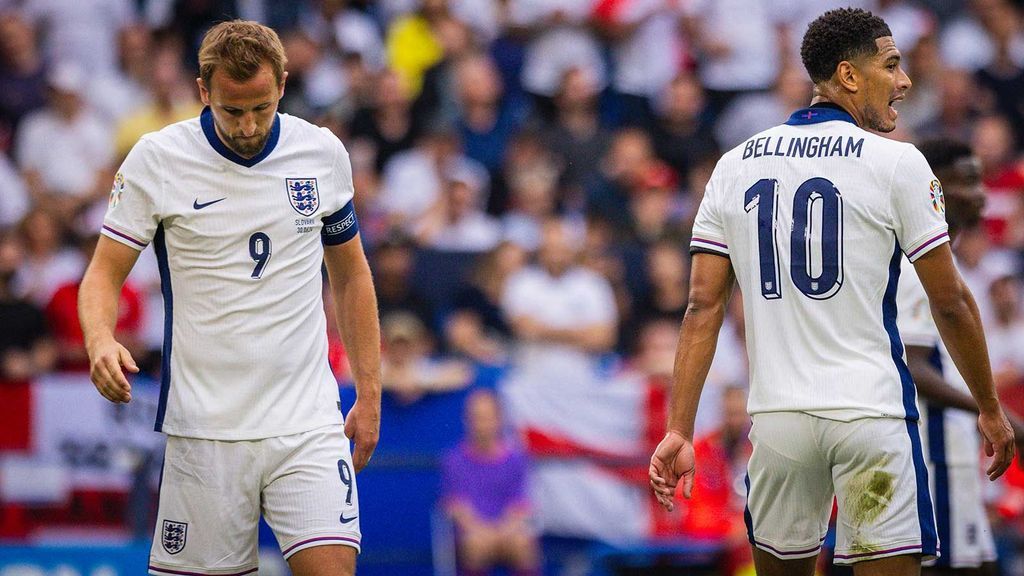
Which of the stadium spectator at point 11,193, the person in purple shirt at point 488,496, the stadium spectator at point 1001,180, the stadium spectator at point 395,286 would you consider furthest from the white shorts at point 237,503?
the stadium spectator at point 1001,180

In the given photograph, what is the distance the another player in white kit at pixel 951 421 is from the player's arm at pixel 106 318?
3543 mm

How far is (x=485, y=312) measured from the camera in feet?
40.1

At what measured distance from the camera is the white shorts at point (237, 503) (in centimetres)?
557

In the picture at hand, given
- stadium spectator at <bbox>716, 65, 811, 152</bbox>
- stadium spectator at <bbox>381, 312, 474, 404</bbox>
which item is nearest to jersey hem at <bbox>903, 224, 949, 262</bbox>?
stadium spectator at <bbox>381, 312, 474, 404</bbox>

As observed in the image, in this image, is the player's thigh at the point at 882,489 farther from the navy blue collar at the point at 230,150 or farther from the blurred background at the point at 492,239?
the blurred background at the point at 492,239

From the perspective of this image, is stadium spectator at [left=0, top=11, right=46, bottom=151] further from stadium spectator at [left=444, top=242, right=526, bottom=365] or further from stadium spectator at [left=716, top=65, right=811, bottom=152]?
stadium spectator at [left=716, top=65, right=811, bottom=152]

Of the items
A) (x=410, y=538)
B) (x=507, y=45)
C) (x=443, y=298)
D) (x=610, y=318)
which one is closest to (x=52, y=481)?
(x=410, y=538)

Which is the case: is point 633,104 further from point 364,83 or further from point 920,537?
point 920,537

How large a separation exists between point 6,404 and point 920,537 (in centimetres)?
774

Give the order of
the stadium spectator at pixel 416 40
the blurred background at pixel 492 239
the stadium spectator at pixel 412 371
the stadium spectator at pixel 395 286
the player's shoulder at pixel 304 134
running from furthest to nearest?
1. the stadium spectator at pixel 416 40
2. the stadium spectator at pixel 395 286
3. the stadium spectator at pixel 412 371
4. the blurred background at pixel 492 239
5. the player's shoulder at pixel 304 134

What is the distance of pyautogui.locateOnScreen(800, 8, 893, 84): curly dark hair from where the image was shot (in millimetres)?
5465

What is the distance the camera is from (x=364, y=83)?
14422 mm

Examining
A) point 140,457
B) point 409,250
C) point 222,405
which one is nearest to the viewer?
point 222,405

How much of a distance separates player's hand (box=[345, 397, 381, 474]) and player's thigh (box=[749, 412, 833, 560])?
61.8 inches
